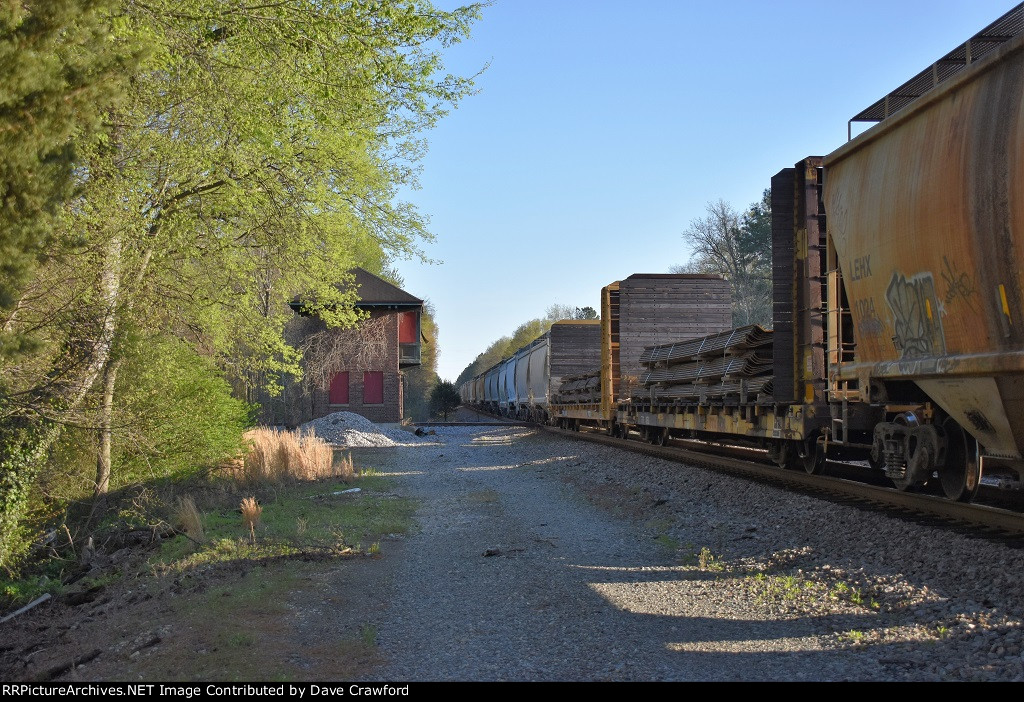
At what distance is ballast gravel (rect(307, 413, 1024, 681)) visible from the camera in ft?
15.8

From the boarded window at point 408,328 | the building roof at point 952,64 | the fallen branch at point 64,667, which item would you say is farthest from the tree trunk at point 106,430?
the boarded window at point 408,328

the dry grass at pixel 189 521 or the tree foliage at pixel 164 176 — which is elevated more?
the tree foliage at pixel 164 176

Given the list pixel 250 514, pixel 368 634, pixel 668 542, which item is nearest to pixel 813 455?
pixel 668 542

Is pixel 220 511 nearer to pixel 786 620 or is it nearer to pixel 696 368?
pixel 696 368

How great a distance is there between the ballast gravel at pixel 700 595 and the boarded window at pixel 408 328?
99.4 ft

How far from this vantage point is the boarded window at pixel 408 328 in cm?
4122

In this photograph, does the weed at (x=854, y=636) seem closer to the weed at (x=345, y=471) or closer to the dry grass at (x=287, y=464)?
the weed at (x=345, y=471)

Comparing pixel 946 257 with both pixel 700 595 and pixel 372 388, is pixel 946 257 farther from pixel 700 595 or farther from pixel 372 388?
pixel 372 388

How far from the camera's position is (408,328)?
42.1 meters

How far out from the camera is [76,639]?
286 inches

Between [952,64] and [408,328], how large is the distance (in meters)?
35.8

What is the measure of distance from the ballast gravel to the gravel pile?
50.6 ft

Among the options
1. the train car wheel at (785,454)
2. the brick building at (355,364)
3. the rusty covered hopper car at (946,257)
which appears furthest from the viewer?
the brick building at (355,364)

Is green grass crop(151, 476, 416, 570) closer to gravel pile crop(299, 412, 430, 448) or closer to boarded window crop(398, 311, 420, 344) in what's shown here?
gravel pile crop(299, 412, 430, 448)
